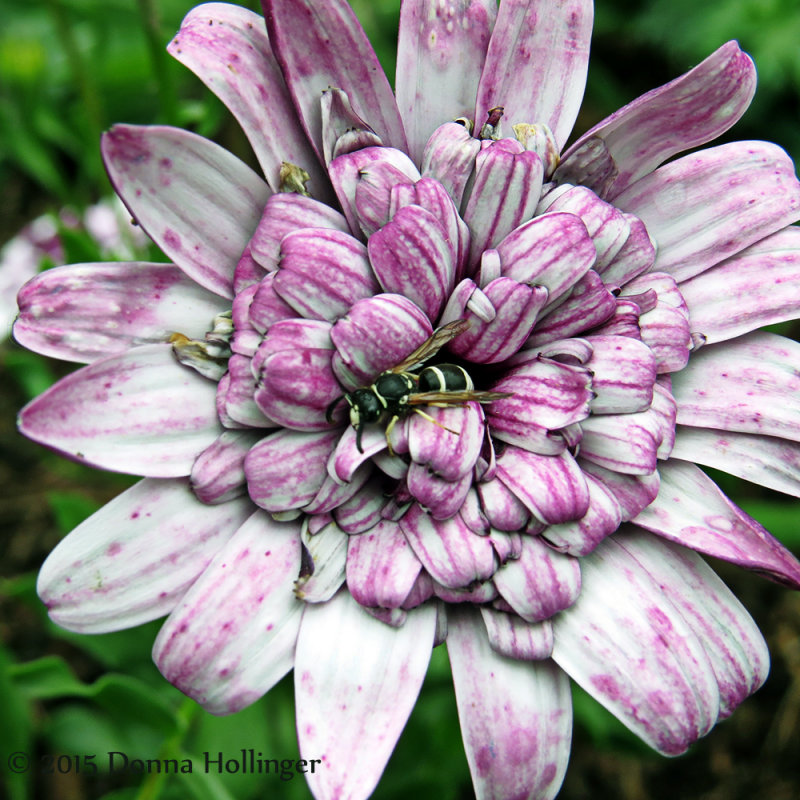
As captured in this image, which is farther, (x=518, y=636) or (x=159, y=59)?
(x=159, y=59)

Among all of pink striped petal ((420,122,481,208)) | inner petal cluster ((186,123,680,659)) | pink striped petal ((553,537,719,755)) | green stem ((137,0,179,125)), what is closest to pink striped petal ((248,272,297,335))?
inner petal cluster ((186,123,680,659))

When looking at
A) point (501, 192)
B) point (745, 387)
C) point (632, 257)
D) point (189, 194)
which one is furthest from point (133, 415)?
point (745, 387)

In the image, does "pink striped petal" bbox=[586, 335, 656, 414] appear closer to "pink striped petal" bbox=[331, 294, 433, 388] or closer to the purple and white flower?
the purple and white flower

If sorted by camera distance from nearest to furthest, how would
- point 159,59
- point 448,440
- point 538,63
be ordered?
point 448,440, point 538,63, point 159,59

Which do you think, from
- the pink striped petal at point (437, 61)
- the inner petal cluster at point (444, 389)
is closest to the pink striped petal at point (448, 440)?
the inner petal cluster at point (444, 389)

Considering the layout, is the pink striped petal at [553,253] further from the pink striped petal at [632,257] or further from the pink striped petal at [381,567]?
the pink striped petal at [381,567]

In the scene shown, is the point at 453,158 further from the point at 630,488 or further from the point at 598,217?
the point at 630,488

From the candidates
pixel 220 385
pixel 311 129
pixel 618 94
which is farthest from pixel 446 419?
pixel 618 94
